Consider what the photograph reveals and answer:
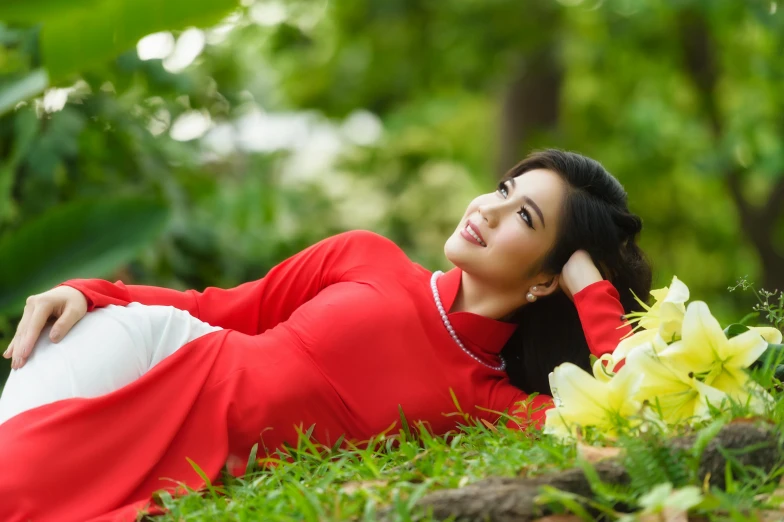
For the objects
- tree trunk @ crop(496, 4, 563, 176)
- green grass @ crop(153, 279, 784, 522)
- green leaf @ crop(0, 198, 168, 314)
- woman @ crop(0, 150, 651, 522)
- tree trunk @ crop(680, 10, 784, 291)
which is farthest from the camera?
tree trunk @ crop(496, 4, 563, 176)

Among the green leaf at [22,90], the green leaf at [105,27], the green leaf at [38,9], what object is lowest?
the green leaf at [22,90]

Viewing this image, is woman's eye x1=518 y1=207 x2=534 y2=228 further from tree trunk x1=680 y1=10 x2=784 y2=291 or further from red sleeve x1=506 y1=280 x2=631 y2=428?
tree trunk x1=680 y1=10 x2=784 y2=291

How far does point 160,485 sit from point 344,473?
491 mm

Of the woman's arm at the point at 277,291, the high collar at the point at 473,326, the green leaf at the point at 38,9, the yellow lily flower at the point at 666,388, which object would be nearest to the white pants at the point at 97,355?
the woman's arm at the point at 277,291

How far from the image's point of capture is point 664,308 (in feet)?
5.89

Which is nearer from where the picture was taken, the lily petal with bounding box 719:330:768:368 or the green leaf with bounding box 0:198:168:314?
the lily petal with bounding box 719:330:768:368

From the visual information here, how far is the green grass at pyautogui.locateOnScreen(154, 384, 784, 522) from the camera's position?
143cm

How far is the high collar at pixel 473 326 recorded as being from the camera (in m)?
2.31

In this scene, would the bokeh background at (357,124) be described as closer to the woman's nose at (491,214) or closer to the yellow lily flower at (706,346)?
the woman's nose at (491,214)

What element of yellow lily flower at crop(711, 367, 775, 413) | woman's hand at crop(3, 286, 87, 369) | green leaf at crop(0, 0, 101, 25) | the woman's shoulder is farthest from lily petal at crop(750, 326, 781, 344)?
green leaf at crop(0, 0, 101, 25)

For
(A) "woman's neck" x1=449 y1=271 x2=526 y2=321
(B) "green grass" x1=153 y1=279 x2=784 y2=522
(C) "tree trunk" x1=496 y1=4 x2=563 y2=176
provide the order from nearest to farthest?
(B) "green grass" x1=153 y1=279 x2=784 y2=522 < (A) "woman's neck" x1=449 y1=271 x2=526 y2=321 < (C) "tree trunk" x1=496 y1=4 x2=563 y2=176

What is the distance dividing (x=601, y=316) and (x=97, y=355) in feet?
3.82

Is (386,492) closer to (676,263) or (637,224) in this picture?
(637,224)

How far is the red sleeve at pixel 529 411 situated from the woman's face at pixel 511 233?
1.01 feet
